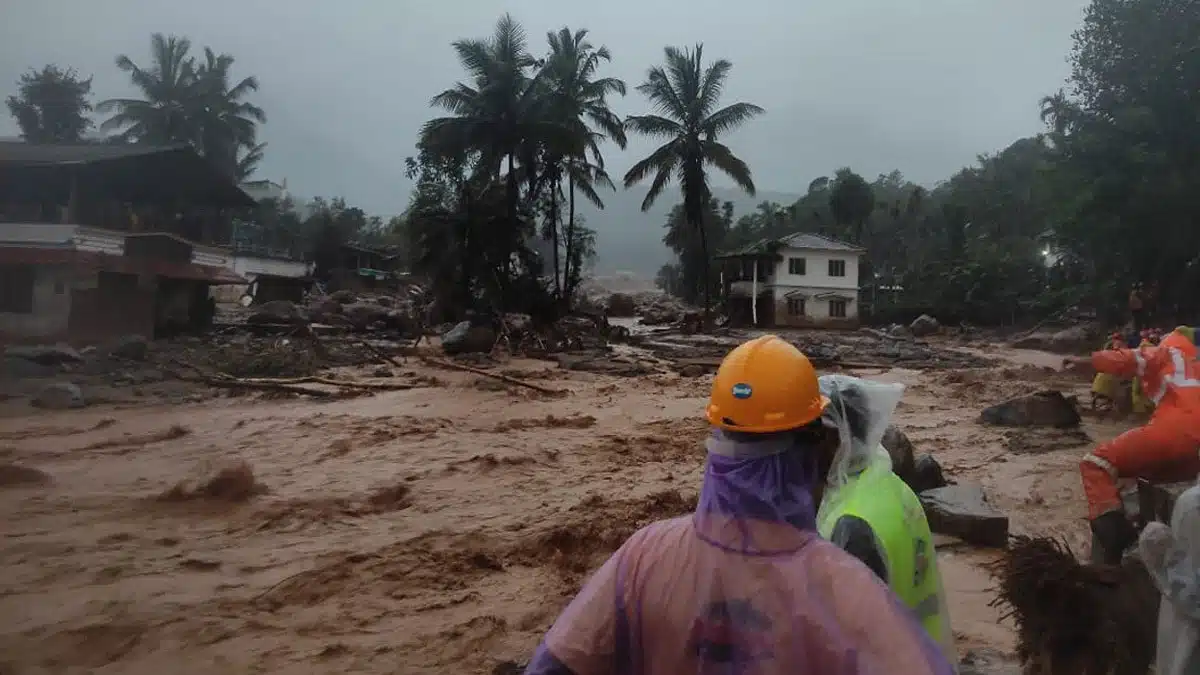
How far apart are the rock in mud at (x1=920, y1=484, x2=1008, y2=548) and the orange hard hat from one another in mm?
4051

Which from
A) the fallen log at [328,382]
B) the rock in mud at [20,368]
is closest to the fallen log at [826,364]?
the fallen log at [328,382]

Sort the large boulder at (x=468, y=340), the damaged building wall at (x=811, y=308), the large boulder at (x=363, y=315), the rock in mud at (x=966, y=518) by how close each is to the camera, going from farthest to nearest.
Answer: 1. the damaged building wall at (x=811, y=308)
2. the large boulder at (x=363, y=315)
3. the large boulder at (x=468, y=340)
4. the rock in mud at (x=966, y=518)

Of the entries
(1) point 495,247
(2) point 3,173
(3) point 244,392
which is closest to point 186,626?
(2) point 3,173

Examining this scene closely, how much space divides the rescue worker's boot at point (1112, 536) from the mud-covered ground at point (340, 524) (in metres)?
0.60

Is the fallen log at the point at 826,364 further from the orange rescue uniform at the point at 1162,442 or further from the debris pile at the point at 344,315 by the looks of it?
the orange rescue uniform at the point at 1162,442

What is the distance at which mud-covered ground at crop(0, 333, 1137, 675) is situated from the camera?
12.3 feet

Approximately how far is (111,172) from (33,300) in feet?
3.91

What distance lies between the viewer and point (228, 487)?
255 inches

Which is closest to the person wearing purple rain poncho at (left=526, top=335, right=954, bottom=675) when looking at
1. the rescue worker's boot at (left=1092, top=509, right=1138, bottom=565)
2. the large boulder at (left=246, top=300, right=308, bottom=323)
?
the rescue worker's boot at (left=1092, top=509, right=1138, bottom=565)

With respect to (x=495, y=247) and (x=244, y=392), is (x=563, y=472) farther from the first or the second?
(x=495, y=247)

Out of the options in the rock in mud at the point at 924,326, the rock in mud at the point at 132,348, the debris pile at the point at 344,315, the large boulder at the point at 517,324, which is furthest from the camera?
the rock in mud at the point at 924,326

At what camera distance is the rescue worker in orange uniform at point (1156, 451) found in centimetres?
388

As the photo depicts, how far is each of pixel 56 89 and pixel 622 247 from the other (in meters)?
187

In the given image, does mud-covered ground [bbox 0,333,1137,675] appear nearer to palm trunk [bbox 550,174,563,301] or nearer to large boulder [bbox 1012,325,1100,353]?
large boulder [bbox 1012,325,1100,353]
